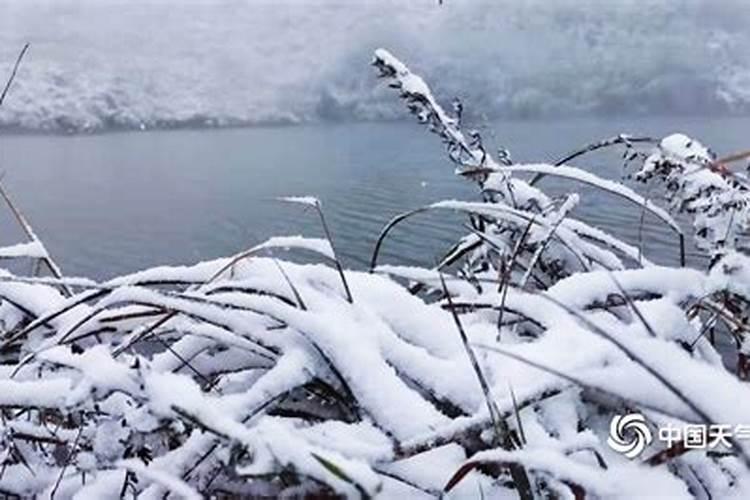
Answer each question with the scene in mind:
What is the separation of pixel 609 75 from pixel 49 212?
6155 millimetres

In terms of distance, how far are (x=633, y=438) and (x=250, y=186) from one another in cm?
605

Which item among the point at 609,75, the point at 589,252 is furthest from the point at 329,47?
the point at 589,252

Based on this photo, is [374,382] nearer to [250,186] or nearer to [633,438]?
[633,438]

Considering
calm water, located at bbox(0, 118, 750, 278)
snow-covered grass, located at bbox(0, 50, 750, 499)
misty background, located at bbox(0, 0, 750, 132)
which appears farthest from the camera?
misty background, located at bbox(0, 0, 750, 132)

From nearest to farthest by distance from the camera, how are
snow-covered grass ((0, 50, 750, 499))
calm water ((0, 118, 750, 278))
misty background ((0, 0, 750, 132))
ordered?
1. snow-covered grass ((0, 50, 750, 499))
2. calm water ((0, 118, 750, 278))
3. misty background ((0, 0, 750, 132))

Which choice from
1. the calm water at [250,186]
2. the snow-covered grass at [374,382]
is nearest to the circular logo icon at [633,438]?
the snow-covered grass at [374,382]

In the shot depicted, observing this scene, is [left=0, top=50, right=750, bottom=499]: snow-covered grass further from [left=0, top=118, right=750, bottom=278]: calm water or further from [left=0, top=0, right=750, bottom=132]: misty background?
[left=0, top=0, right=750, bottom=132]: misty background

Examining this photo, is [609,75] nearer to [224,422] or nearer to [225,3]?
[225,3]

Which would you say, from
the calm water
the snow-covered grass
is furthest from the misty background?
the snow-covered grass

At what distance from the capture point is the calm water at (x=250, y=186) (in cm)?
397

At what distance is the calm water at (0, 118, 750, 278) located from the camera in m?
3.97

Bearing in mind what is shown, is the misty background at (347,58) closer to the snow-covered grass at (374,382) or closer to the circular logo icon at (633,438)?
the snow-covered grass at (374,382)

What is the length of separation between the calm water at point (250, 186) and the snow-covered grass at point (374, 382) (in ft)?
4.28

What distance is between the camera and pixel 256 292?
48 centimetres
